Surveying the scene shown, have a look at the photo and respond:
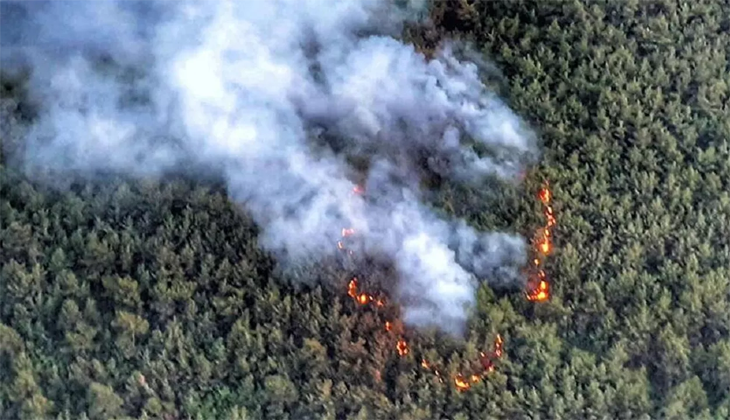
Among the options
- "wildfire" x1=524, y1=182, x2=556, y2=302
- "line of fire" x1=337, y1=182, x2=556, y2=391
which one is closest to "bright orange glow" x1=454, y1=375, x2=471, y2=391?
"line of fire" x1=337, y1=182, x2=556, y2=391

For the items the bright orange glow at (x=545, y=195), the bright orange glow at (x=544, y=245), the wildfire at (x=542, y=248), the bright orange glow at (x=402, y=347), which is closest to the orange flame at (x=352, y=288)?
the bright orange glow at (x=402, y=347)

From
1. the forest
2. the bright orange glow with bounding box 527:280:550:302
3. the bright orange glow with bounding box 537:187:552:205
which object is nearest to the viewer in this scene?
the forest

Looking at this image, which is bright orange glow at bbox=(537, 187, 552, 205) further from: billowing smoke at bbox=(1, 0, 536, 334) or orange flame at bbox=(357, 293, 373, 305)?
orange flame at bbox=(357, 293, 373, 305)

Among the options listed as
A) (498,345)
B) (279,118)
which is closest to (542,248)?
(498,345)

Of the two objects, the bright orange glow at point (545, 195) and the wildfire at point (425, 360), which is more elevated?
the bright orange glow at point (545, 195)

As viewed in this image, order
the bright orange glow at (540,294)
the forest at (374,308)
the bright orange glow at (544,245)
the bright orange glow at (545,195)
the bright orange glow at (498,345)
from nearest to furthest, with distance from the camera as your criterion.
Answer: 1. the forest at (374,308)
2. the bright orange glow at (498,345)
3. the bright orange glow at (540,294)
4. the bright orange glow at (544,245)
5. the bright orange glow at (545,195)

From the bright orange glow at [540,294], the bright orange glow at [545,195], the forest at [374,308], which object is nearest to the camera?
the forest at [374,308]

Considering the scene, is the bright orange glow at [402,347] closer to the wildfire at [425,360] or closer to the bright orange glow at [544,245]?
the wildfire at [425,360]

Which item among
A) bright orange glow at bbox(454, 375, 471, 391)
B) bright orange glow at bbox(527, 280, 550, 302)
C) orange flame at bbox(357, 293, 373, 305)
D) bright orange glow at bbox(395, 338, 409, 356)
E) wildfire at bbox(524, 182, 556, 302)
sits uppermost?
wildfire at bbox(524, 182, 556, 302)
